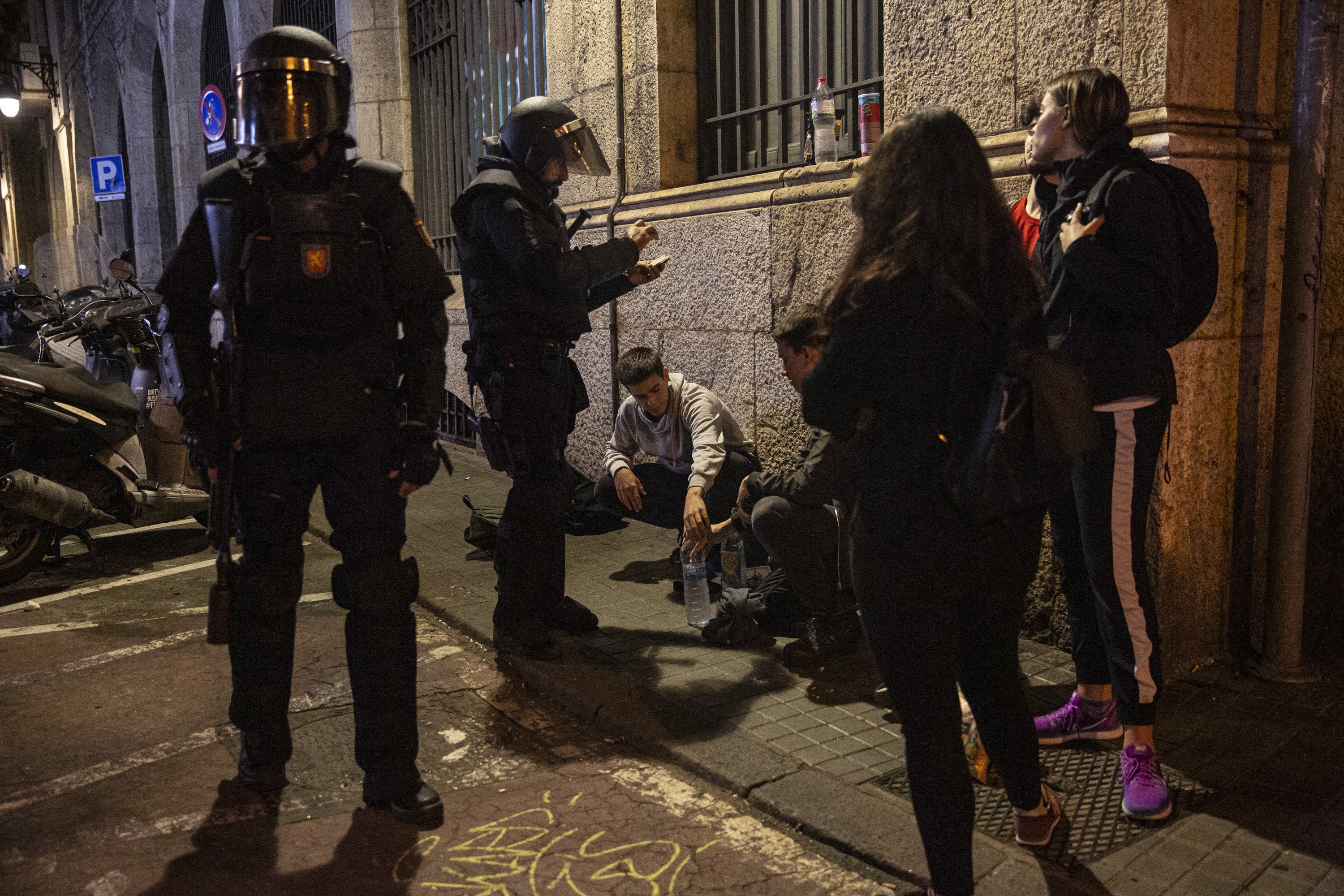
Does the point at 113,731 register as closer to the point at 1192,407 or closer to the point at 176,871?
the point at 176,871

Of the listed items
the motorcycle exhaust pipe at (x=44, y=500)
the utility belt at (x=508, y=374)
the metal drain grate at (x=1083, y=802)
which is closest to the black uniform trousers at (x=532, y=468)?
the utility belt at (x=508, y=374)

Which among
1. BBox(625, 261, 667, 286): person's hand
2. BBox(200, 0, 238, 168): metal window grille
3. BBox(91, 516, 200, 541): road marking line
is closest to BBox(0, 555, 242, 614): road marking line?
BBox(91, 516, 200, 541): road marking line

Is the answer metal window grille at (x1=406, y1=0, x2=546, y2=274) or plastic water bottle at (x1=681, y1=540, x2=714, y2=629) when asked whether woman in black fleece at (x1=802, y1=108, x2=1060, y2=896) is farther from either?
metal window grille at (x1=406, y1=0, x2=546, y2=274)

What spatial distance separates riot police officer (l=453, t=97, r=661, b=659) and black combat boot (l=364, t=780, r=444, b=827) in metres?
1.24

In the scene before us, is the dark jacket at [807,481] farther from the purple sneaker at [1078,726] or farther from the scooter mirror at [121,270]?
the scooter mirror at [121,270]

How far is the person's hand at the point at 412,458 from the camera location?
3.10 m

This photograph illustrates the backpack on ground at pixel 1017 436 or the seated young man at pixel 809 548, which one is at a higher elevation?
the backpack on ground at pixel 1017 436

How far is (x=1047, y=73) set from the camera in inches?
160

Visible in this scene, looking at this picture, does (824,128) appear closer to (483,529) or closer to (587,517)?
(587,517)

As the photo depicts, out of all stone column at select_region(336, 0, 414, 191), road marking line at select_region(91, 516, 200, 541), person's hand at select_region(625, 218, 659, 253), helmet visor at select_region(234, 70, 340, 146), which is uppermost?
stone column at select_region(336, 0, 414, 191)

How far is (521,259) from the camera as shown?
4023 millimetres

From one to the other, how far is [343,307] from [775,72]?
388 cm

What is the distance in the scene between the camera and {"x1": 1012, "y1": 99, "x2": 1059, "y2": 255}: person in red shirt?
3.24 metres

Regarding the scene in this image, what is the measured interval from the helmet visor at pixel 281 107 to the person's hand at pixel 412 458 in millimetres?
805
